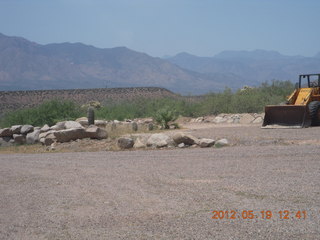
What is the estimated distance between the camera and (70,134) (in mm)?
20047

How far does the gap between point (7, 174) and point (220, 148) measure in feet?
22.5

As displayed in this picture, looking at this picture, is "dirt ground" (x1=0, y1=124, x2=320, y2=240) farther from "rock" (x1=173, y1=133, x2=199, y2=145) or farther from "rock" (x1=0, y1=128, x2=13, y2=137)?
"rock" (x1=0, y1=128, x2=13, y2=137)

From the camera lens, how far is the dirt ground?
6605mm

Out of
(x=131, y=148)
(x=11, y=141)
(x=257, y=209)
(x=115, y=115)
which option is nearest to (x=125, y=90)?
(x=115, y=115)

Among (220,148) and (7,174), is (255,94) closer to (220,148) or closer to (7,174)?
(220,148)

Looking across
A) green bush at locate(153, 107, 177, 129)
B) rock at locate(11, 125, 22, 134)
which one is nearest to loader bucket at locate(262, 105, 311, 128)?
green bush at locate(153, 107, 177, 129)

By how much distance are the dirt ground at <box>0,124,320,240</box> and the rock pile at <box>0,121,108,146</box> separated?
19.6 feet

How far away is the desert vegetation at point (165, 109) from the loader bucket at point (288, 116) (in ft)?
21.9

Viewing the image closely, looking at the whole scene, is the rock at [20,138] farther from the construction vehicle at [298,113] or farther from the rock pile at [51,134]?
the construction vehicle at [298,113]

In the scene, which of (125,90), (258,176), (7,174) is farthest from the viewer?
(125,90)

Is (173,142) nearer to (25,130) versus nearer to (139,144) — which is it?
(139,144)

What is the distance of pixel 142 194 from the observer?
8797mm
